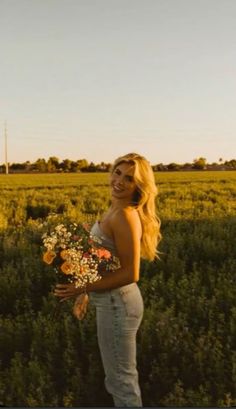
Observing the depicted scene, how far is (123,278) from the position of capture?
3.26 metres

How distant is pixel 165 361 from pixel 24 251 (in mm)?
4747

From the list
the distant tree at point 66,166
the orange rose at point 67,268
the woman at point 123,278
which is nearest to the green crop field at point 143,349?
the orange rose at point 67,268

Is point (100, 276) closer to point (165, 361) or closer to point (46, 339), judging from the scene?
point (165, 361)

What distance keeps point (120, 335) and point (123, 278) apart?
0.38 m

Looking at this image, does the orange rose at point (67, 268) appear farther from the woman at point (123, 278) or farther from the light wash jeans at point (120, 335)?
the light wash jeans at point (120, 335)

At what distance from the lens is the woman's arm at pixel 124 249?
3223 mm

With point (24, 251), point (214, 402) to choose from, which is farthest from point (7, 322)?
point (24, 251)

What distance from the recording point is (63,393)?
4664 mm

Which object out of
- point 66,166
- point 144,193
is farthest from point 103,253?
point 66,166

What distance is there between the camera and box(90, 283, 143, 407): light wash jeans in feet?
10.9

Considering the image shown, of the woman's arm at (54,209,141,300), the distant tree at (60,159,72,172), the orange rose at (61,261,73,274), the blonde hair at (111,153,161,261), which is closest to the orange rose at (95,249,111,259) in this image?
the woman's arm at (54,209,141,300)

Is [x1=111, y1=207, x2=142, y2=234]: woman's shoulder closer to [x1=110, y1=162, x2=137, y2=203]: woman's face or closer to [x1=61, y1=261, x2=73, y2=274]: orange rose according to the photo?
[x1=110, y1=162, x2=137, y2=203]: woman's face

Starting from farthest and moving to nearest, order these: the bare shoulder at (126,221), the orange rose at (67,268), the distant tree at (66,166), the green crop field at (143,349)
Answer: the distant tree at (66,166), the green crop field at (143,349), the orange rose at (67,268), the bare shoulder at (126,221)

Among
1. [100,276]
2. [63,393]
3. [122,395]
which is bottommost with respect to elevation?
[63,393]
